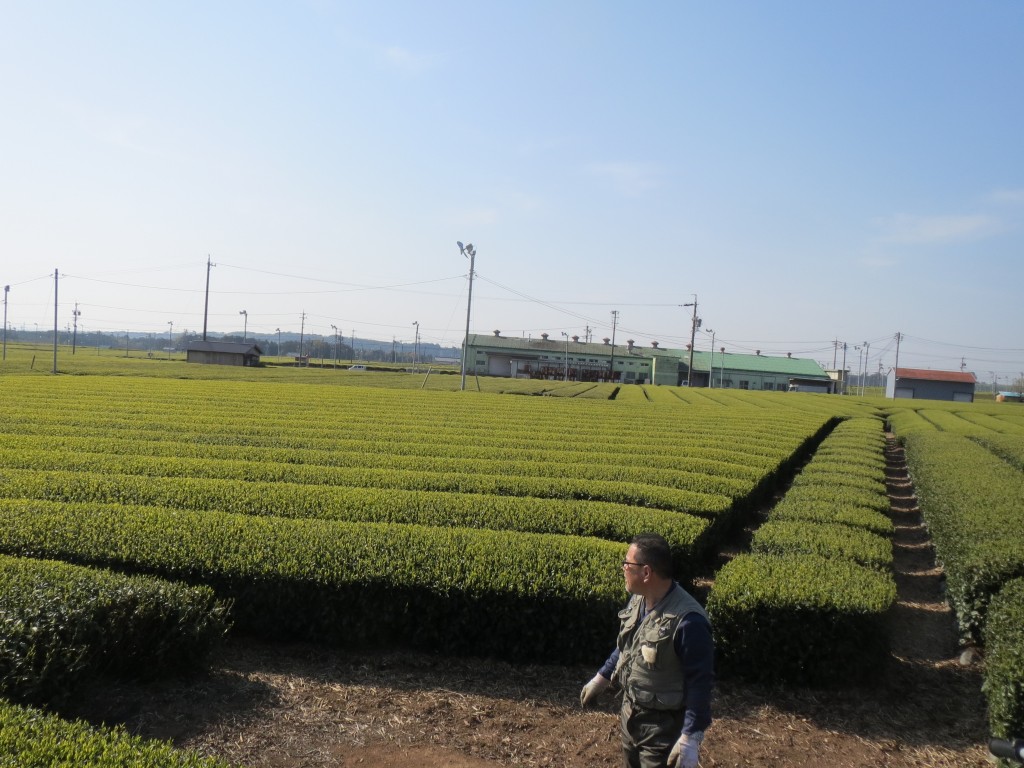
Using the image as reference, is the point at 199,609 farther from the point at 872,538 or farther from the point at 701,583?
the point at 872,538

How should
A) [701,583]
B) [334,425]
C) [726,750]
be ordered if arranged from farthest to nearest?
[334,425], [701,583], [726,750]

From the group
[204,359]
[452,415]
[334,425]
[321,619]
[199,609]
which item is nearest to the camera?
[199,609]

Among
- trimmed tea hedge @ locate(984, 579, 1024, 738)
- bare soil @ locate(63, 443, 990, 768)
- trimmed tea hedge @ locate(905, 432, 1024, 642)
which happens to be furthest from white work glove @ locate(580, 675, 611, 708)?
trimmed tea hedge @ locate(905, 432, 1024, 642)

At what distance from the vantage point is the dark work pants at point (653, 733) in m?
4.16

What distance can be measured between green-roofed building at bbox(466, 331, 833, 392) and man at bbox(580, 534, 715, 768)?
3523 inches

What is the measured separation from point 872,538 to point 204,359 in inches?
3114

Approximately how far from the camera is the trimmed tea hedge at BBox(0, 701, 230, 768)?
3.83 m

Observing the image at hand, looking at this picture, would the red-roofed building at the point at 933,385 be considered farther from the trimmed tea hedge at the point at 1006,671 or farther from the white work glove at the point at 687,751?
the white work glove at the point at 687,751

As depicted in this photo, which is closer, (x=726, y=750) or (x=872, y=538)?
(x=726, y=750)

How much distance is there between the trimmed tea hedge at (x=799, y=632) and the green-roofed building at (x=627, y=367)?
86.7m

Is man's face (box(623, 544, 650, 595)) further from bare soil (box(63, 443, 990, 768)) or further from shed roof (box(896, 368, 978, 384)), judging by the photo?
shed roof (box(896, 368, 978, 384))

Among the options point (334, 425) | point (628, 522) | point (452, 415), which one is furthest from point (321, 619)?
point (452, 415)

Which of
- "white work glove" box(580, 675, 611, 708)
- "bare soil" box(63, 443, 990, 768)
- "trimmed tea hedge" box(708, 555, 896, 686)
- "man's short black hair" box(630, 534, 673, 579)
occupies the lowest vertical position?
"bare soil" box(63, 443, 990, 768)

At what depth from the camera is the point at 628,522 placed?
33.6ft
